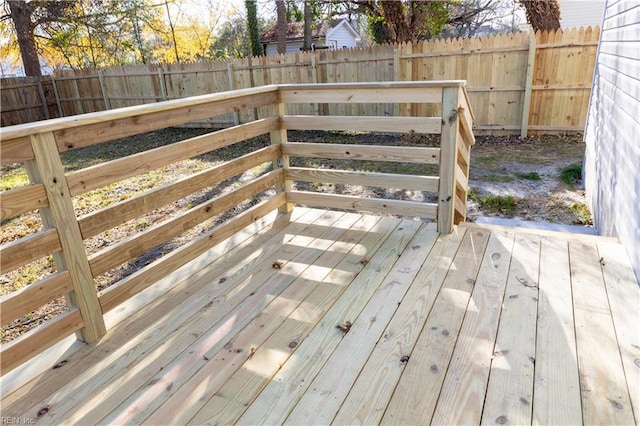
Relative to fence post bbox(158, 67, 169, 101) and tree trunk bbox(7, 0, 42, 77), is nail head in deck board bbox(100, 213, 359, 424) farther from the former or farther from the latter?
tree trunk bbox(7, 0, 42, 77)

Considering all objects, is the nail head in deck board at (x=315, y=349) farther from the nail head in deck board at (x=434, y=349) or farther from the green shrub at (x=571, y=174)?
the green shrub at (x=571, y=174)

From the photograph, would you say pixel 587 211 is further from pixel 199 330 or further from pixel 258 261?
pixel 199 330

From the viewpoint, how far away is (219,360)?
6.29ft

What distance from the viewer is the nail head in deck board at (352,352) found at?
1605 millimetres

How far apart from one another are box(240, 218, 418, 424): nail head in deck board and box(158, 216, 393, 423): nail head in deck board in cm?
4

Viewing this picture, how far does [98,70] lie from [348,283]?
10.8 metres

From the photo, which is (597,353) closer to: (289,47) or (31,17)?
(31,17)

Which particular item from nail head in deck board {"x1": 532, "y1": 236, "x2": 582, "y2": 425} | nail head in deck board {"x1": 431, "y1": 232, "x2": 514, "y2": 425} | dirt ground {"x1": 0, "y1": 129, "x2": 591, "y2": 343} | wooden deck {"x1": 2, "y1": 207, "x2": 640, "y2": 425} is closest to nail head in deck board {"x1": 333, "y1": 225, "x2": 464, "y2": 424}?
wooden deck {"x1": 2, "y1": 207, "x2": 640, "y2": 425}

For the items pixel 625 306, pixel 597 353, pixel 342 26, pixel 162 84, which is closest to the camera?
pixel 597 353

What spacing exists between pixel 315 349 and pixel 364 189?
3252 mm

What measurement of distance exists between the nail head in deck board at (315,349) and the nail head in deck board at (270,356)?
4 centimetres

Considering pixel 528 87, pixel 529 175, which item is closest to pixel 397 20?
pixel 528 87

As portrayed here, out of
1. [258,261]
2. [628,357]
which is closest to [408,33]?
[258,261]

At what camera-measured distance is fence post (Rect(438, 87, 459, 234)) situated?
282cm
